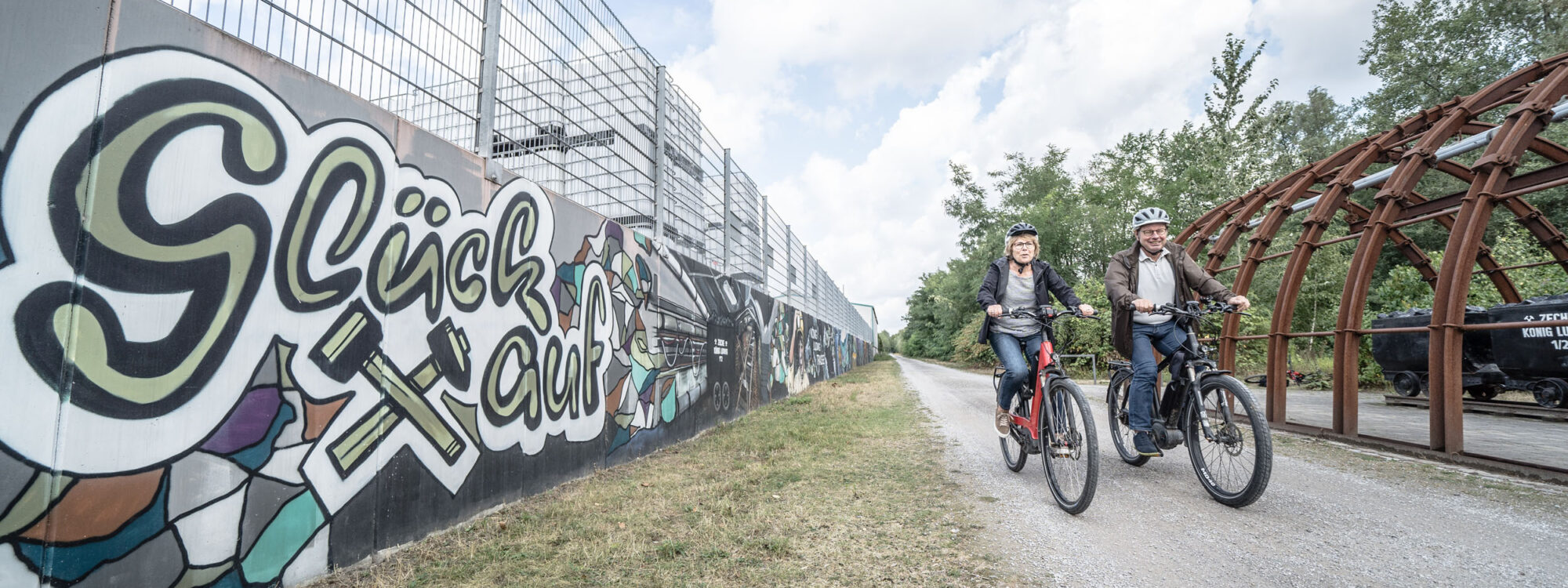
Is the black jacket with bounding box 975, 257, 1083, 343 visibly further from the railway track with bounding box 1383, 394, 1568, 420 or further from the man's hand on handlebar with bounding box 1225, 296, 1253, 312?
the railway track with bounding box 1383, 394, 1568, 420

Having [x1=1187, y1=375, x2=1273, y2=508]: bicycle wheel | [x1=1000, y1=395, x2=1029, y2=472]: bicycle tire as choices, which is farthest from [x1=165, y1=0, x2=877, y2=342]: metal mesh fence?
[x1=1187, y1=375, x2=1273, y2=508]: bicycle wheel

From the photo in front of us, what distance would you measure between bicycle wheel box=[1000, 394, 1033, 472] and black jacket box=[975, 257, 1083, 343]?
51 cm

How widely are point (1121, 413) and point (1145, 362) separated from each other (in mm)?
558

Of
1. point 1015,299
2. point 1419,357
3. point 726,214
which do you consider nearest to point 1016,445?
point 1015,299

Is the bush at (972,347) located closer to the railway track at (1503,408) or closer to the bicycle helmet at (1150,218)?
the railway track at (1503,408)

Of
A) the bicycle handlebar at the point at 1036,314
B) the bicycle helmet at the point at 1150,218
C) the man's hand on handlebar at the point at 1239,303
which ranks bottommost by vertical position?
the bicycle handlebar at the point at 1036,314

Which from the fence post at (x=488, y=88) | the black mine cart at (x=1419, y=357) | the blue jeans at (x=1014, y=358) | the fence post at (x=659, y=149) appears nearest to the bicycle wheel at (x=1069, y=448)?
the blue jeans at (x=1014, y=358)

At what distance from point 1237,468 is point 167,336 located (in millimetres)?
4825

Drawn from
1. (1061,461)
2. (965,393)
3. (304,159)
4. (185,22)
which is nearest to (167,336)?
(304,159)

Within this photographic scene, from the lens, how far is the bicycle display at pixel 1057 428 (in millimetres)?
3303

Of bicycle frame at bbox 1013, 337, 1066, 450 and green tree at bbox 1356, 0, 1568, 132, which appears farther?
green tree at bbox 1356, 0, 1568, 132

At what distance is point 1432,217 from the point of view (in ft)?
20.7

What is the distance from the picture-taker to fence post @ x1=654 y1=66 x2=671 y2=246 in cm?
601

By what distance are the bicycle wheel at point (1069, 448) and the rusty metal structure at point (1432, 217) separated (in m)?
2.72
